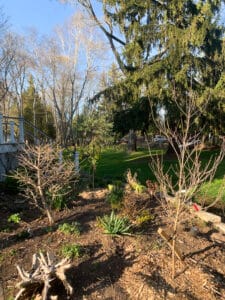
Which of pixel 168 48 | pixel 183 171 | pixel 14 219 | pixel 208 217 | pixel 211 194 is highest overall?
pixel 168 48

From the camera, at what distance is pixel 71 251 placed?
3.73 meters

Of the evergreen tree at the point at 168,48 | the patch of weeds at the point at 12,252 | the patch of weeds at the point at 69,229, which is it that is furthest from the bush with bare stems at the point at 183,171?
the evergreen tree at the point at 168,48

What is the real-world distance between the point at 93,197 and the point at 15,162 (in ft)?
10.1

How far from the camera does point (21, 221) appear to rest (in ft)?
16.3

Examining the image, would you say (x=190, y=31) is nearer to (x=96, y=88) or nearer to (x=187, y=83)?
(x=187, y=83)

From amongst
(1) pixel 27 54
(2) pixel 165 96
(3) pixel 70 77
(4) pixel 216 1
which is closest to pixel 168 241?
(2) pixel 165 96

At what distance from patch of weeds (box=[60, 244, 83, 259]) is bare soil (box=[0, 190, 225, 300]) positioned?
2.7 inches

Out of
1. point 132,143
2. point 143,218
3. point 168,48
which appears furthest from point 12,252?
point 132,143

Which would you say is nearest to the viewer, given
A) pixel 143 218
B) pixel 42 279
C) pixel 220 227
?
pixel 42 279

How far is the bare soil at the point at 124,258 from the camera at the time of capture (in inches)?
124

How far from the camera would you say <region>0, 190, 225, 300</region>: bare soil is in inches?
124

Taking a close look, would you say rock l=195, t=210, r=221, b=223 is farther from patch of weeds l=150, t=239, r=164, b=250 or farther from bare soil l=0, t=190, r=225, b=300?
patch of weeds l=150, t=239, r=164, b=250

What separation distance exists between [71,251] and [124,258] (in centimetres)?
68

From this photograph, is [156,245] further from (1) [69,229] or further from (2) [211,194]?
(2) [211,194]
